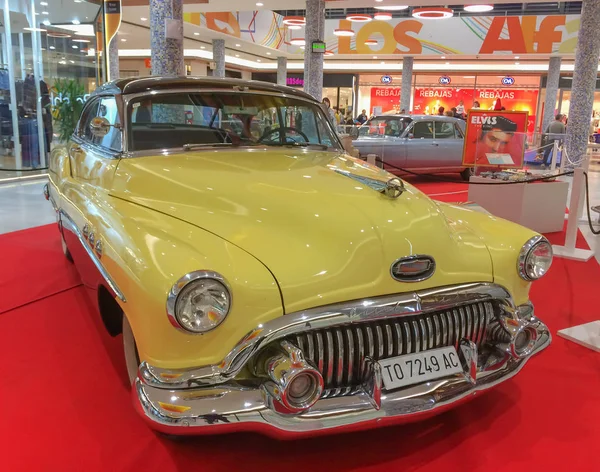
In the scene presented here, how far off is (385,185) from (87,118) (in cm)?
276

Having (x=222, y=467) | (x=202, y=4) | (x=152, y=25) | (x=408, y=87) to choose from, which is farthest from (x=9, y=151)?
(x=408, y=87)

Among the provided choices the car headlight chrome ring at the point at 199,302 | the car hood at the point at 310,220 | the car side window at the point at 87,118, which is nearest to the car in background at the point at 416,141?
the car side window at the point at 87,118

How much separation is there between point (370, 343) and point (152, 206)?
1219 mm

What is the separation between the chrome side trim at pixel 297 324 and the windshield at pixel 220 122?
5.11 feet

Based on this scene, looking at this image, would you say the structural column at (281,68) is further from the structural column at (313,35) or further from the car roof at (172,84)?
the car roof at (172,84)

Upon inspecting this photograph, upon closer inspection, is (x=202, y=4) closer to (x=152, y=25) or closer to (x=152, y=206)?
(x=152, y=25)

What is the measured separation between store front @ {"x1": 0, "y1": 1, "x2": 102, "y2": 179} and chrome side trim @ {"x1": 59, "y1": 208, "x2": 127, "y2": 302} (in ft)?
22.5

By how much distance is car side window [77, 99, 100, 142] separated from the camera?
3.97m

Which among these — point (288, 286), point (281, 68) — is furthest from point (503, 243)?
point (281, 68)

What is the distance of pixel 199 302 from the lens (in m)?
1.89

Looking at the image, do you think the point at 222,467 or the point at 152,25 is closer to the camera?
the point at 222,467

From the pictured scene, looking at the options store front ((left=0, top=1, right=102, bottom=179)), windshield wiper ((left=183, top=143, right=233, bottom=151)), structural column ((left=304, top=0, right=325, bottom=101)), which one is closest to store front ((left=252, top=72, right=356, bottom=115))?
structural column ((left=304, top=0, right=325, bottom=101))

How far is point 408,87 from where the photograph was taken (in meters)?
20.7

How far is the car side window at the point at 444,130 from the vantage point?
35.7 feet
